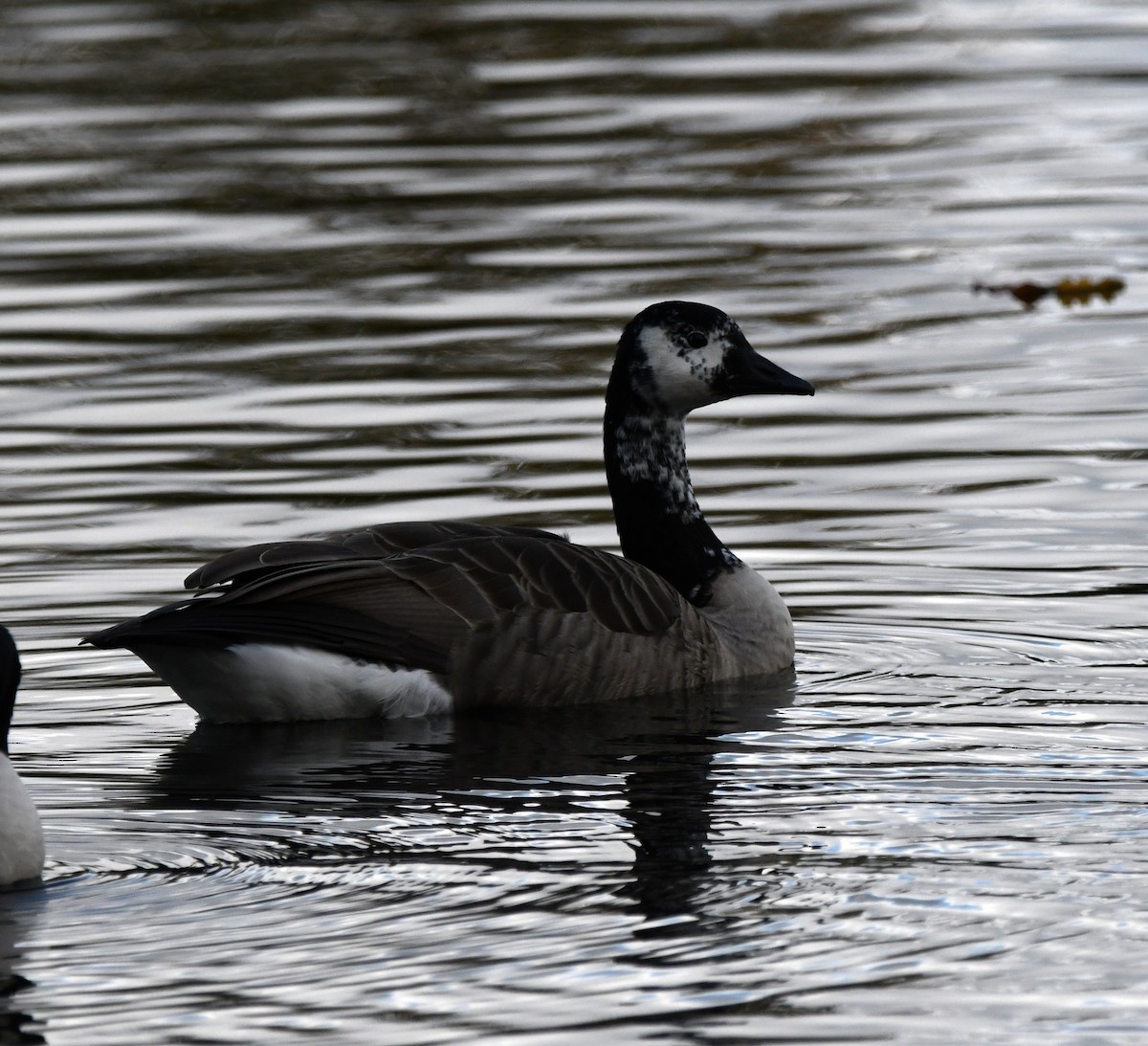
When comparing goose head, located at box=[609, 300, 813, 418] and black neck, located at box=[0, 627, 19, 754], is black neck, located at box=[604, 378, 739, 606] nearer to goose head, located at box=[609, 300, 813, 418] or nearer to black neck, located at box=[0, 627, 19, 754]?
goose head, located at box=[609, 300, 813, 418]

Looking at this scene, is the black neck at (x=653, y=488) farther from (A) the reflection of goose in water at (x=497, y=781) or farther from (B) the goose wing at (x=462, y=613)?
(A) the reflection of goose in water at (x=497, y=781)

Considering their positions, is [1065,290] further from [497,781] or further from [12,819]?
[12,819]

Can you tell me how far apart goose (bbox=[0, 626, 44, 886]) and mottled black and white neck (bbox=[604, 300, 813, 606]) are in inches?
168

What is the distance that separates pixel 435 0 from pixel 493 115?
18.0 feet

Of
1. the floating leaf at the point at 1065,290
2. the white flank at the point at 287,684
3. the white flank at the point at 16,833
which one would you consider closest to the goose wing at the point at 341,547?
the white flank at the point at 287,684

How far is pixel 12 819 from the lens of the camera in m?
7.15

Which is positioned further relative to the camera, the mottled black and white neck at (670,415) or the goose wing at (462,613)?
the mottled black and white neck at (670,415)

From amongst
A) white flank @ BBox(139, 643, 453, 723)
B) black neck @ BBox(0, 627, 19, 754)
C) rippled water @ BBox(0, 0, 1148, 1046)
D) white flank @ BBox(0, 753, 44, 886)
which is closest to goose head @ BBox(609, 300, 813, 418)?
rippled water @ BBox(0, 0, 1148, 1046)

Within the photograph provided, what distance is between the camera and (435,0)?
2819 centimetres

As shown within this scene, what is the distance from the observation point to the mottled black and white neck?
11148mm

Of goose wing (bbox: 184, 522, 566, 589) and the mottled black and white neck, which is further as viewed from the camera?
the mottled black and white neck

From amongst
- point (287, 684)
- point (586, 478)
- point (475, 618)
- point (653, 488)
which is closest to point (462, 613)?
point (475, 618)

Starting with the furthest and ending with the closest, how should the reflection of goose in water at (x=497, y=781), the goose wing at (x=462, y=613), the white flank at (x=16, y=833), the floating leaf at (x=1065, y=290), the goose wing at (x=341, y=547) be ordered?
1. the floating leaf at (x=1065, y=290)
2. the goose wing at (x=341, y=547)
3. the goose wing at (x=462, y=613)
4. the reflection of goose in water at (x=497, y=781)
5. the white flank at (x=16, y=833)

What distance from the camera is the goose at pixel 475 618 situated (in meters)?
9.56
